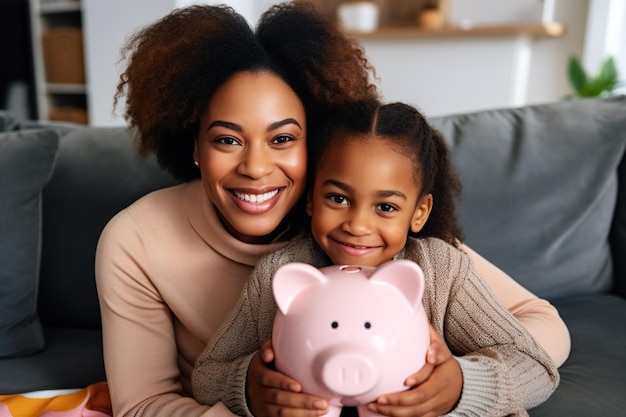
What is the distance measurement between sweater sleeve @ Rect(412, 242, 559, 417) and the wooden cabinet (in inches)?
128

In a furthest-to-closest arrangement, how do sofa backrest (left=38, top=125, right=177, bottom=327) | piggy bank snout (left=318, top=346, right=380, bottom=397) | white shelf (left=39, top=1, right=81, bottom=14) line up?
white shelf (left=39, top=1, right=81, bottom=14) → sofa backrest (left=38, top=125, right=177, bottom=327) → piggy bank snout (left=318, top=346, right=380, bottom=397)

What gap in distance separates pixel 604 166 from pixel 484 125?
0.30 m

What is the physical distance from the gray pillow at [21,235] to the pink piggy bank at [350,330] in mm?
771

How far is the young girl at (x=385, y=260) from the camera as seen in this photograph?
0.88 metres

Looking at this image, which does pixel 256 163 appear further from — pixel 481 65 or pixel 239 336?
pixel 481 65

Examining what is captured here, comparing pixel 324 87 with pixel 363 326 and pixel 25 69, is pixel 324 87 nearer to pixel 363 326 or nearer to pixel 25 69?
pixel 363 326

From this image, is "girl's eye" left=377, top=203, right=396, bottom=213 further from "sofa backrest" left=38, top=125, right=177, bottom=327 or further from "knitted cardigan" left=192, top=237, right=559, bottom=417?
"sofa backrest" left=38, top=125, right=177, bottom=327

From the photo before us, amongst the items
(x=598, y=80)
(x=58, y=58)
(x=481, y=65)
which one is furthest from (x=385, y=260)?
(x=58, y=58)

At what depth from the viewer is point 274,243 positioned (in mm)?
1086

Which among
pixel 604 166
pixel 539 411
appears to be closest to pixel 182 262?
pixel 539 411

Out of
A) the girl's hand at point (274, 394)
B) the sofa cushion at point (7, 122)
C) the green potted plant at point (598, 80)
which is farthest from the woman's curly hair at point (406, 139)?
the green potted plant at point (598, 80)

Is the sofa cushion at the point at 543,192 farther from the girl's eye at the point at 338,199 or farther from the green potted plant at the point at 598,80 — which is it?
the green potted plant at the point at 598,80

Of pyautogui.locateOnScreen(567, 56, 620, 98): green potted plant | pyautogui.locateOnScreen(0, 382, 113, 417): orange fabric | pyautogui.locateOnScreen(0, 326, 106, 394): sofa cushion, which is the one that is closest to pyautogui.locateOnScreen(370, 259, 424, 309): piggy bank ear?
pyautogui.locateOnScreen(0, 382, 113, 417): orange fabric

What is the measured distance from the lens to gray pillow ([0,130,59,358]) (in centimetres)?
127
